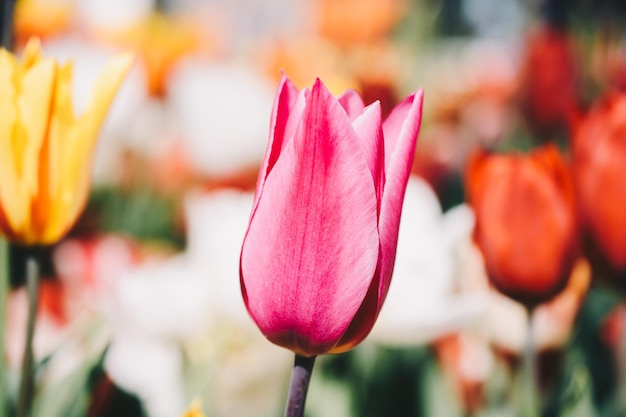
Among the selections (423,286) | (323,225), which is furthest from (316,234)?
A: (423,286)

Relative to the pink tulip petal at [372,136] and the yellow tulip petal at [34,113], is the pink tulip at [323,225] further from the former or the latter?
the yellow tulip petal at [34,113]

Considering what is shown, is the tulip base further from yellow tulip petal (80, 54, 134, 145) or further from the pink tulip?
yellow tulip petal (80, 54, 134, 145)

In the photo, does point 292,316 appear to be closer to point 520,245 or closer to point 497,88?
point 520,245

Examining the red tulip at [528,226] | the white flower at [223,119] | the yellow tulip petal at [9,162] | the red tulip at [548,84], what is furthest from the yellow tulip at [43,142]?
the red tulip at [548,84]

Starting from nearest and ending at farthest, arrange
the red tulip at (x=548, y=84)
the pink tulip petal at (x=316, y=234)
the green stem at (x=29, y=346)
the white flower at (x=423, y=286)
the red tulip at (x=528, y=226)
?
the pink tulip petal at (x=316, y=234)
the green stem at (x=29, y=346)
the red tulip at (x=528, y=226)
the white flower at (x=423, y=286)
the red tulip at (x=548, y=84)

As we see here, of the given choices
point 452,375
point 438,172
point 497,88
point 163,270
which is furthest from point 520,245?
point 497,88

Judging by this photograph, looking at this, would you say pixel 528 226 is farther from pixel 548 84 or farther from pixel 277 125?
pixel 548 84

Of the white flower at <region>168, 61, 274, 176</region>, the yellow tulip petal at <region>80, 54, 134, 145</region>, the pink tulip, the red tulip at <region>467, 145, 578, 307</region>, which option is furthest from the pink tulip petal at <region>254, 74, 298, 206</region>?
the white flower at <region>168, 61, 274, 176</region>
